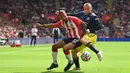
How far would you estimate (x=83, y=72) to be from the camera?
1291cm

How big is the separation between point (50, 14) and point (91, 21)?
4474cm

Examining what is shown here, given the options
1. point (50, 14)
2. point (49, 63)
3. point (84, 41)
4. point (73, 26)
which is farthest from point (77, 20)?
point (50, 14)

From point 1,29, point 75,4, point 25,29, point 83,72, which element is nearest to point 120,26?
point 75,4

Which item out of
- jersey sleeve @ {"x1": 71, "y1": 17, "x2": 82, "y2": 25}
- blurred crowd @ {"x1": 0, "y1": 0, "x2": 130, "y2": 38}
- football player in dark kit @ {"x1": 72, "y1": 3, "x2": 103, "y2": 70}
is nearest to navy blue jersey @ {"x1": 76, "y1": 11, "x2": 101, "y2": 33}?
football player in dark kit @ {"x1": 72, "y1": 3, "x2": 103, "y2": 70}

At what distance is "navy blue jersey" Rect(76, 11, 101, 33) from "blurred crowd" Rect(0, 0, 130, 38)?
123 feet

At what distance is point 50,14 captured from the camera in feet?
191

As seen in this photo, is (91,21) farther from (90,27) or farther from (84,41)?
(84,41)

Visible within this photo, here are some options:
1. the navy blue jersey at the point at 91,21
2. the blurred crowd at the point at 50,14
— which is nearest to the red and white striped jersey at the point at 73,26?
the navy blue jersey at the point at 91,21

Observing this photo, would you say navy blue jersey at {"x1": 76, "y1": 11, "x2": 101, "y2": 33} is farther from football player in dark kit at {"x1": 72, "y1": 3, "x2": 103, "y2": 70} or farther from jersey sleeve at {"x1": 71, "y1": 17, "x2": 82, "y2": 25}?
jersey sleeve at {"x1": 71, "y1": 17, "x2": 82, "y2": 25}

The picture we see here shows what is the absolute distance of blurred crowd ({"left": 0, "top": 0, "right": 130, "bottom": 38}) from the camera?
5423 cm

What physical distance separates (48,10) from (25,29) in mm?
7637

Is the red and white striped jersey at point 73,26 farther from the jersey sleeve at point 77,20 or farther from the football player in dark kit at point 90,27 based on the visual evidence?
the football player in dark kit at point 90,27

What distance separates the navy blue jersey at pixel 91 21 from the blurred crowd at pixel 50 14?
37479 mm

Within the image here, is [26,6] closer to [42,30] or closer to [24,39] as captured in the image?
[42,30]
